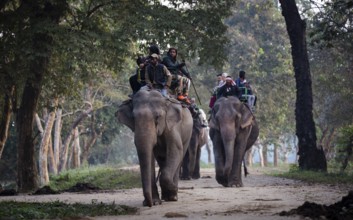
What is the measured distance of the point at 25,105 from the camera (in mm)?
20562

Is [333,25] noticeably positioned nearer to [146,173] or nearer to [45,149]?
[146,173]

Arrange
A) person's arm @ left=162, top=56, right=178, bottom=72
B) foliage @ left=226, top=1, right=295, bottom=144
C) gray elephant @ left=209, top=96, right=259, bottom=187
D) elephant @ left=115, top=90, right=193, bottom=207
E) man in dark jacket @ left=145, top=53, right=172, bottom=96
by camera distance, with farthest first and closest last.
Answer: foliage @ left=226, top=1, right=295, bottom=144 < gray elephant @ left=209, top=96, right=259, bottom=187 < person's arm @ left=162, top=56, right=178, bottom=72 < man in dark jacket @ left=145, top=53, right=172, bottom=96 < elephant @ left=115, top=90, right=193, bottom=207

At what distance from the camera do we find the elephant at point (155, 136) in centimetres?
1076

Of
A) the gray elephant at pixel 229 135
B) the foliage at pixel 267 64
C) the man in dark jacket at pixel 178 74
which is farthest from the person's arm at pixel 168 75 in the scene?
the foliage at pixel 267 64

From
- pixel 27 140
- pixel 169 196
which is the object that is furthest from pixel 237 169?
pixel 27 140

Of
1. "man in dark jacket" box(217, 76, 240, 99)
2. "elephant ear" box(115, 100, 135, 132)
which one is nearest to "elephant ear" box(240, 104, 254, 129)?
"man in dark jacket" box(217, 76, 240, 99)

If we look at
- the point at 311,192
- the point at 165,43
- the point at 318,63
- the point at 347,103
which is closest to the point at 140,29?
the point at 165,43

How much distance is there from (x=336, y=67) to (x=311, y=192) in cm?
2512

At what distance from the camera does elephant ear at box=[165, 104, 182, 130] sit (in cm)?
1170

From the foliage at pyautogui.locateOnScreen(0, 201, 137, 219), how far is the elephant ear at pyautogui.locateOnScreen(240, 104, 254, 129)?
7.52m

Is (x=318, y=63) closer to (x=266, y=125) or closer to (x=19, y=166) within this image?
(x=266, y=125)

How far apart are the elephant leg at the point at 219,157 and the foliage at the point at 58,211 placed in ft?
22.0

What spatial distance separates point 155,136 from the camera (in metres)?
11.1

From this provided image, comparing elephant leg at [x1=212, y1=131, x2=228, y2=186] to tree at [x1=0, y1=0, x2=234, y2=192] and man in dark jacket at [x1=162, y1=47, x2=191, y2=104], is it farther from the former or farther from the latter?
man in dark jacket at [x1=162, y1=47, x2=191, y2=104]
